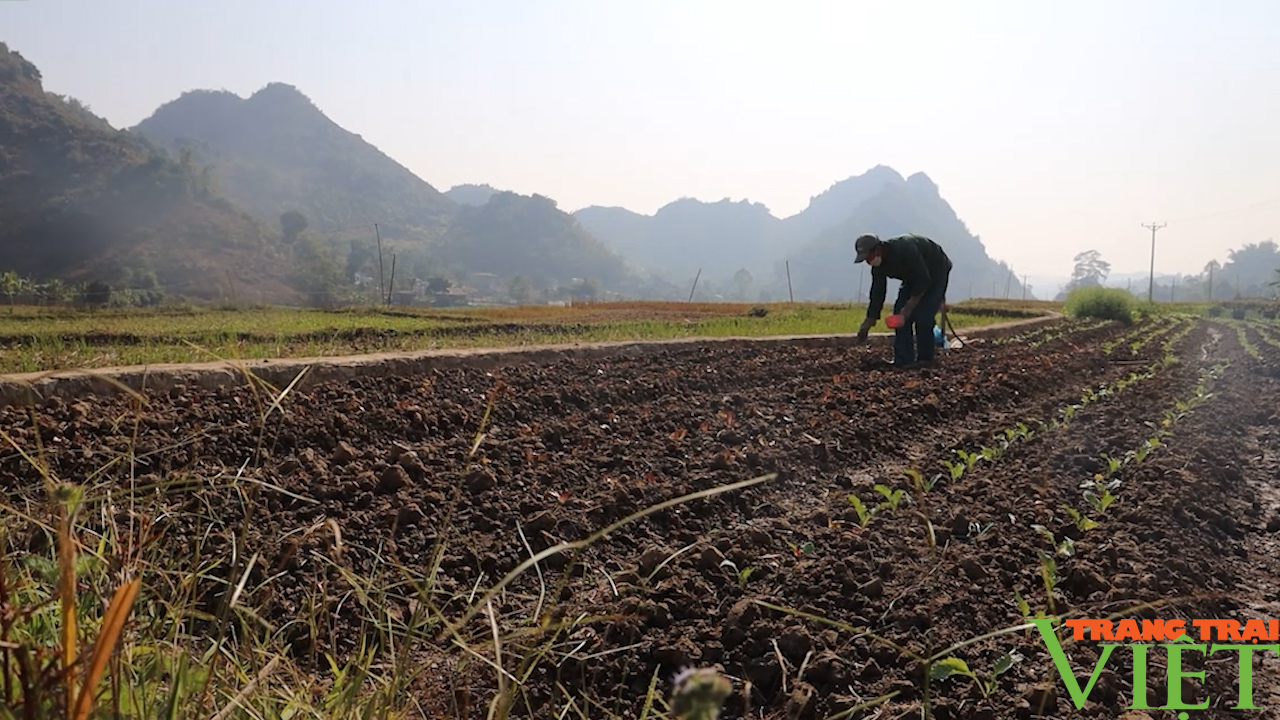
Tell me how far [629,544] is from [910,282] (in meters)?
5.75

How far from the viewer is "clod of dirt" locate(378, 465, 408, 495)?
3252 millimetres

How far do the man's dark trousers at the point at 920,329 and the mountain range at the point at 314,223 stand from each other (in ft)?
64.2

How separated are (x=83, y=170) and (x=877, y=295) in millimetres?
67792

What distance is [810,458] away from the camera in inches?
160

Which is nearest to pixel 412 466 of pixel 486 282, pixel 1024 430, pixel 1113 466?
pixel 1113 466

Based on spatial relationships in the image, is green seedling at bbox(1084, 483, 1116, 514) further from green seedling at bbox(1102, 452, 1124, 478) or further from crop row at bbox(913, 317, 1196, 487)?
crop row at bbox(913, 317, 1196, 487)

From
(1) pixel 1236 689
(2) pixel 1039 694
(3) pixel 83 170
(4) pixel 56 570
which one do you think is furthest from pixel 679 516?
(3) pixel 83 170

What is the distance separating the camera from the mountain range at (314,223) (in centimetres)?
5291

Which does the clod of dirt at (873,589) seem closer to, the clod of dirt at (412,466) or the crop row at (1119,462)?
the crop row at (1119,462)

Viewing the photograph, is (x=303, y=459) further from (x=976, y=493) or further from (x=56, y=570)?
(x=976, y=493)

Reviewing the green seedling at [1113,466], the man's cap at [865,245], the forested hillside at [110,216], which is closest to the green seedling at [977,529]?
the green seedling at [1113,466]

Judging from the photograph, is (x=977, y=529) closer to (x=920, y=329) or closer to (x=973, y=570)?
(x=973, y=570)

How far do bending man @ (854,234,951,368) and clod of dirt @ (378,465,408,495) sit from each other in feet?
16.5

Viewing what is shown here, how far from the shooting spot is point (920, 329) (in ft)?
26.1
